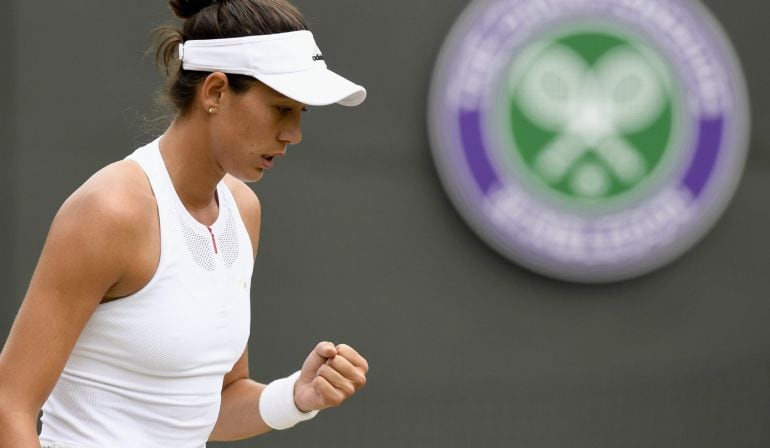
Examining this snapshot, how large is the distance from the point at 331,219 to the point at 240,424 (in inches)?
60.6

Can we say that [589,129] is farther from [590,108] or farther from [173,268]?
[173,268]

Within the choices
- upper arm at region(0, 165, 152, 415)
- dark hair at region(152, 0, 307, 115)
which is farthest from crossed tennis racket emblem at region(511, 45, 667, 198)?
upper arm at region(0, 165, 152, 415)

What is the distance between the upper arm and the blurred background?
1970 millimetres

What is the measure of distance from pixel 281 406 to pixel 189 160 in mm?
516

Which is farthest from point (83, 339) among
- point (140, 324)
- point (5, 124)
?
point (5, 124)

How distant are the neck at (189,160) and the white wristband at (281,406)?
1.32 feet

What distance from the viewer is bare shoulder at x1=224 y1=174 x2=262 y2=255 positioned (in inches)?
93.7

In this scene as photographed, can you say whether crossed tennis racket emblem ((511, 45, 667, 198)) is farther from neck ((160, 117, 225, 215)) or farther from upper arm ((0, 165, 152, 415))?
upper arm ((0, 165, 152, 415))

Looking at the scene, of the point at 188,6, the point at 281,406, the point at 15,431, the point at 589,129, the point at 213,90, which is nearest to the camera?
the point at 15,431

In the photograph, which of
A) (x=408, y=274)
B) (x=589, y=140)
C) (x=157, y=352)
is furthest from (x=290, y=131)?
(x=589, y=140)

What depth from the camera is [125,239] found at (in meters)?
1.92

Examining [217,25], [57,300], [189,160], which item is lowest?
[57,300]

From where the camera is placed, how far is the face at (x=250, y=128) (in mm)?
2088

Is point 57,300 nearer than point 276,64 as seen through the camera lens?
Yes
